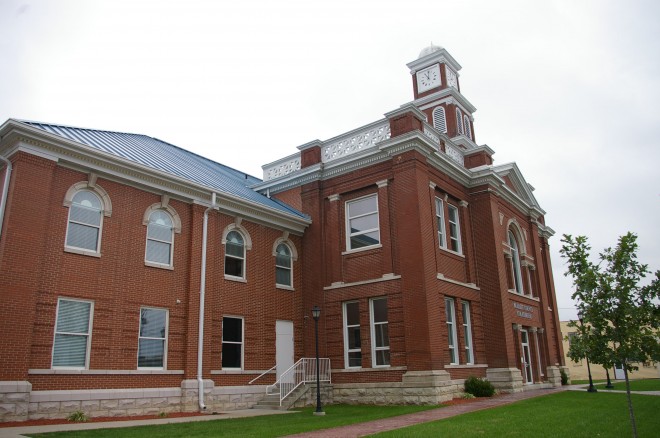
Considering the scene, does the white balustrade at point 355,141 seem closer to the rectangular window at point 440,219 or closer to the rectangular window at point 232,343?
the rectangular window at point 440,219

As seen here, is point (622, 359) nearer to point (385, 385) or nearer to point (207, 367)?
point (385, 385)

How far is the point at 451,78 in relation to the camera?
33375 mm

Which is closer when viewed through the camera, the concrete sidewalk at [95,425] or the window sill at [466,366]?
the concrete sidewalk at [95,425]

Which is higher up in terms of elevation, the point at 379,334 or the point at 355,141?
the point at 355,141

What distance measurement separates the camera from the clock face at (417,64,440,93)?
32812 mm

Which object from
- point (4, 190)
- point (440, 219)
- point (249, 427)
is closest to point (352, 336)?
point (440, 219)

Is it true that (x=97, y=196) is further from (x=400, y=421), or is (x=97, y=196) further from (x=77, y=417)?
(x=400, y=421)

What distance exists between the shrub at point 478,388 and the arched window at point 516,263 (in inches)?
307

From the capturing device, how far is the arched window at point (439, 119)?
3178cm

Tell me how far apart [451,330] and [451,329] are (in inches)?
1.7

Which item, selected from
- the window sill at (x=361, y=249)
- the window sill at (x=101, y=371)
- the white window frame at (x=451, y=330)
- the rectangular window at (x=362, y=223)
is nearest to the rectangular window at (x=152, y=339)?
the window sill at (x=101, y=371)

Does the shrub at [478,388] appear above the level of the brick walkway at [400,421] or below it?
above

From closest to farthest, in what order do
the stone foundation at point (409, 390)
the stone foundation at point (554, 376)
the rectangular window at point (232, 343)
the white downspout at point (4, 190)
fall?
the white downspout at point (4, 190)
the stone foundation at point (409, 390)
the rectangular window at point (232, 343)
the stone foundation at point (554, 376)

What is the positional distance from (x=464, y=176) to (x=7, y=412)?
2039cm
